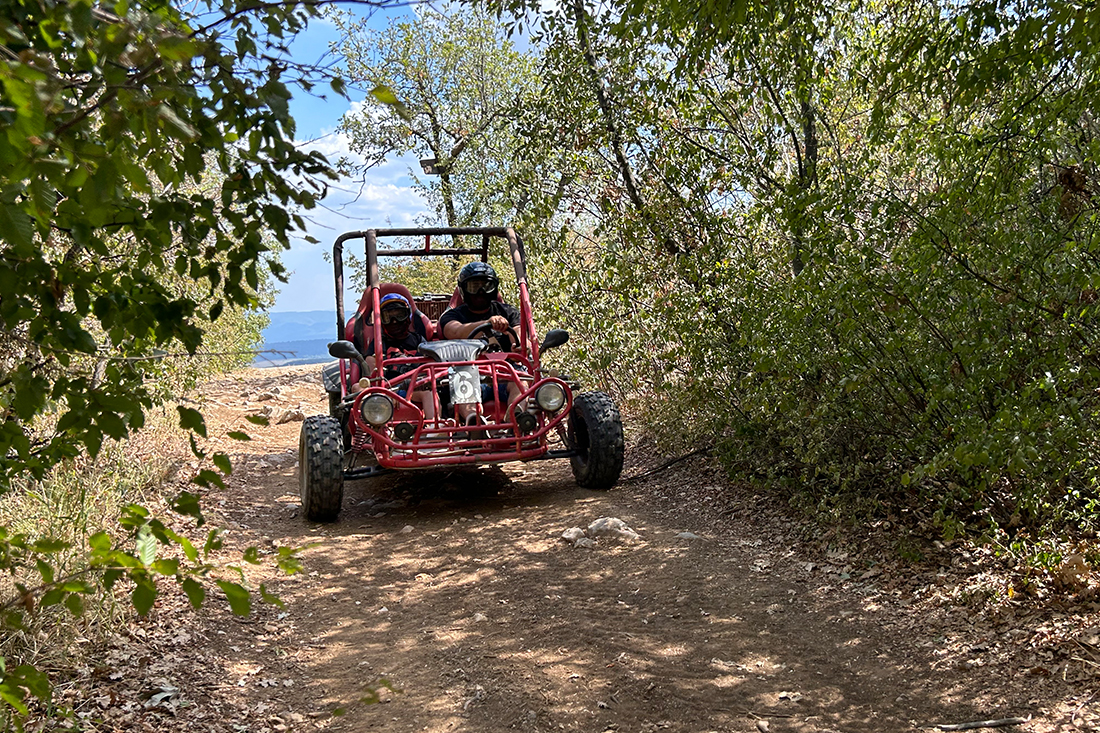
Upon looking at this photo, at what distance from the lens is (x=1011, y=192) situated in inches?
171

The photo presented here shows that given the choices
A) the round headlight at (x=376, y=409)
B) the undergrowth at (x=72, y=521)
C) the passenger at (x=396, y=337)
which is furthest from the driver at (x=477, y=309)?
the undergrowth at (x=72, y=521)

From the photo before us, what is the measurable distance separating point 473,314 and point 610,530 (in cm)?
282

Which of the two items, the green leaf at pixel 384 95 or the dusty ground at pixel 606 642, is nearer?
the green leaf at pixel 384 95

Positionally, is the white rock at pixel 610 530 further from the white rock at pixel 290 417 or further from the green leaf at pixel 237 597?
the white rock at pixel 290 417

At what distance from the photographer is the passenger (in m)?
7.31

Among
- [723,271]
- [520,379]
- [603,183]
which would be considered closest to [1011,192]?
[723,271]

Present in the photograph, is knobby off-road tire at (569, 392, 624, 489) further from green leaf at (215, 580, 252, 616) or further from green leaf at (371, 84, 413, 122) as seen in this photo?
green leaf at (215, 580, 252, 616)

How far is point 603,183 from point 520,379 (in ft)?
7.24

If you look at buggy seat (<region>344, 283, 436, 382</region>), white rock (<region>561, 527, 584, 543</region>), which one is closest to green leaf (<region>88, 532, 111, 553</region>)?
white rock (<region>561, 527, 584, 543</region>)

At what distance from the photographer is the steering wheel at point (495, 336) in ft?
24.6

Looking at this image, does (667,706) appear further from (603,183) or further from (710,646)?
(603,183)

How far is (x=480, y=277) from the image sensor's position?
301 inches

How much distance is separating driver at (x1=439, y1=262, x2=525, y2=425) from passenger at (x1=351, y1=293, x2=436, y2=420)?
0.32 m

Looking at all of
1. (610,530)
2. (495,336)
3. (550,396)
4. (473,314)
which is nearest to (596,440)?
(550,396)
